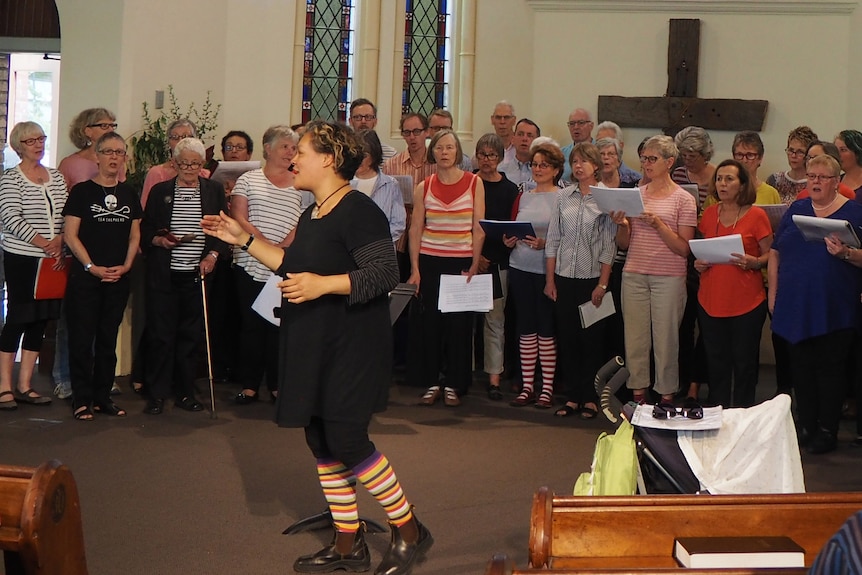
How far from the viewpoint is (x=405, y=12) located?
9.59 m

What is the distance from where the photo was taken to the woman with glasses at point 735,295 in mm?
5629

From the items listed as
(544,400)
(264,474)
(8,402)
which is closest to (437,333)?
(544,400)

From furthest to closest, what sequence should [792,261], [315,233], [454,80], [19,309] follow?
[454,80] < [19,309] < [792,261] < [315,233]

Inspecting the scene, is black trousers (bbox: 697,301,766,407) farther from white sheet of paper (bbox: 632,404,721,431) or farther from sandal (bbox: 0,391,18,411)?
sandal (bbox: 0,391,18,411)

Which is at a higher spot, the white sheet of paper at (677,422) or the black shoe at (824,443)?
the white sheet of paper at (677,422)

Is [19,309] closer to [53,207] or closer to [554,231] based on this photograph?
[53,207]

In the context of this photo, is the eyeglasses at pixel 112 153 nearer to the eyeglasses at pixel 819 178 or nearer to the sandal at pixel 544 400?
the sandal at pixel 544 400

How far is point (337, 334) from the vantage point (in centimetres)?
348

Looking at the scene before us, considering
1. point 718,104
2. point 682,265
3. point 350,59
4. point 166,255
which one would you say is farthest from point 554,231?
point 350,59

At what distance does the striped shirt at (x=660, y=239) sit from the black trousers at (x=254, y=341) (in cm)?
204

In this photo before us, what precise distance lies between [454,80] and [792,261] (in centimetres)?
Answer: 454

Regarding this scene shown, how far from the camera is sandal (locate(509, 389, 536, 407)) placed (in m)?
6.34

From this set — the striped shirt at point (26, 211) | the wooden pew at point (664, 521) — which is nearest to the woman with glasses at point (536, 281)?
the striped shirt at point (26, 211)

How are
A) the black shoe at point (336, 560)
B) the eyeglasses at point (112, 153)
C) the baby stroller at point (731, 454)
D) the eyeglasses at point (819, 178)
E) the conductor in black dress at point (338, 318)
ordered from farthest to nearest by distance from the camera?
the eyeglasses at point (112, 153), the eyeglasses at point (819, 178), the black shoe at point (336, 560), the conductor in black dress at point (338, 318), the baby stroller at point (731, 454)
